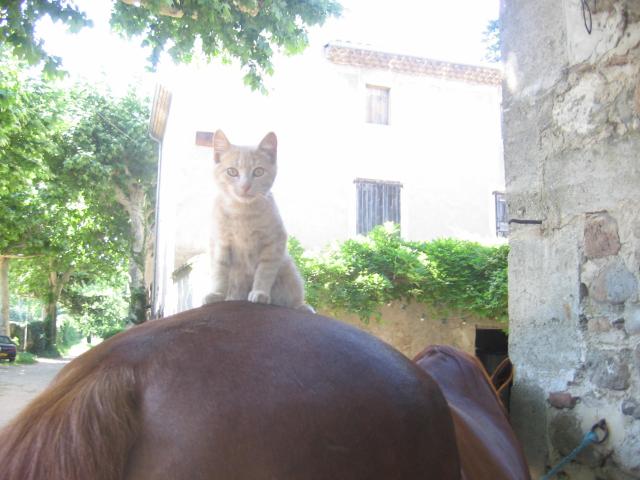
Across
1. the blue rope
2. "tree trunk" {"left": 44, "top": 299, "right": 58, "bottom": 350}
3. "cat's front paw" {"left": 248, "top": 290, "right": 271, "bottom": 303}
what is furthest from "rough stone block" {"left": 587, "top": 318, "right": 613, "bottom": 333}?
"tree trunk" {"left": 44, "top": 299, "right": 58, "bottom": 350}

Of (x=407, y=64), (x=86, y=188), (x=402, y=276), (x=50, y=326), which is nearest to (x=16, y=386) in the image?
(x=86, y=188)

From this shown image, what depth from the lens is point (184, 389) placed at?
1115 mm

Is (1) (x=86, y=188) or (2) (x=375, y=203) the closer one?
(2) (x=375, y=203)

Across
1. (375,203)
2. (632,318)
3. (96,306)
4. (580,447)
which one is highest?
(375,203)

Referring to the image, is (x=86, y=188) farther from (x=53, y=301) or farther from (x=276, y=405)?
(x=276, y=405)

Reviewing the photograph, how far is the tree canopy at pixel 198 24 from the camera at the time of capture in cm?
500

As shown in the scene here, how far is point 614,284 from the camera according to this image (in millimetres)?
2725

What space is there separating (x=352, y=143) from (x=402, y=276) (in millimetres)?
6670

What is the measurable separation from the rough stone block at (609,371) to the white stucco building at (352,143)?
34.1 feet

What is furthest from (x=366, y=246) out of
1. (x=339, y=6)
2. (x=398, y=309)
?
(x=339, y=6)

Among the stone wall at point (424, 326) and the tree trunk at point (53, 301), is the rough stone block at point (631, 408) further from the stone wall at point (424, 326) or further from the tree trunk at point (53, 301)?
the tree trunk at point (53, 301)

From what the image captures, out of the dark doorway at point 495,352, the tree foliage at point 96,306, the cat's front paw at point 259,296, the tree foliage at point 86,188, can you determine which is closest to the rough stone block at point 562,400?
the dark doorway at point 495,352

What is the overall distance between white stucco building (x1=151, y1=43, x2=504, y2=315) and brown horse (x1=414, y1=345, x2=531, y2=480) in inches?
409

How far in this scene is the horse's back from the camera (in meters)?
1.07
